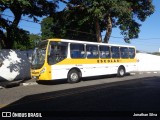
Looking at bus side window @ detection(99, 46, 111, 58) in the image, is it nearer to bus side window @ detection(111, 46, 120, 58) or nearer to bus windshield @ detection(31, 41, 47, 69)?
bus side window @ detection(111, 46, 120, 58)

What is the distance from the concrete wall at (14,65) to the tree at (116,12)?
7.87m

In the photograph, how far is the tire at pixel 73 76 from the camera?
17281 mm

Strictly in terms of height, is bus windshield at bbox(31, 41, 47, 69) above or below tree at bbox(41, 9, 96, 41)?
below

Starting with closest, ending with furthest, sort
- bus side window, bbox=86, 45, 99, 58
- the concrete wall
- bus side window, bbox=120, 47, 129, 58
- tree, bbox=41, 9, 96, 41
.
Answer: bus side window, bbox=86, 45, 99, 58
the concrete wall
bus side window, bbox=120, 47, 129, 58
tree, bbox=41, 9, 96, 41

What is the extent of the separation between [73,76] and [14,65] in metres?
5.36

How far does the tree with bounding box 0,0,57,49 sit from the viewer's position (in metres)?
19.0

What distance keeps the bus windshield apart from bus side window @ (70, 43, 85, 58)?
1.94m

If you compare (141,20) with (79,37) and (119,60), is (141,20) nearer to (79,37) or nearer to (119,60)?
(79,37)

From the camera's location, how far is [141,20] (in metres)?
30.6

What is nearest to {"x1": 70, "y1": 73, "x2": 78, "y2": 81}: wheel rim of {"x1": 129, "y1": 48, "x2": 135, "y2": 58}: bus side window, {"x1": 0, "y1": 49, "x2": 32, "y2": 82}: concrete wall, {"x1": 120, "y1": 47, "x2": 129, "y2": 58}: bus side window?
{"x1": 0, "y1": 49, "x2": 32, "y2": 82}: concrete wall

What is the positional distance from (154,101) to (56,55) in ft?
26.3

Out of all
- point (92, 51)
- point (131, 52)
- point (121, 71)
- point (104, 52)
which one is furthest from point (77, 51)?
point (131, 52)

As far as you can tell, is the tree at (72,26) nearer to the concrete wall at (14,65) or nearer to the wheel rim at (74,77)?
the concrete wall at (14,65)

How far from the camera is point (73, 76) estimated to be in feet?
57.4
